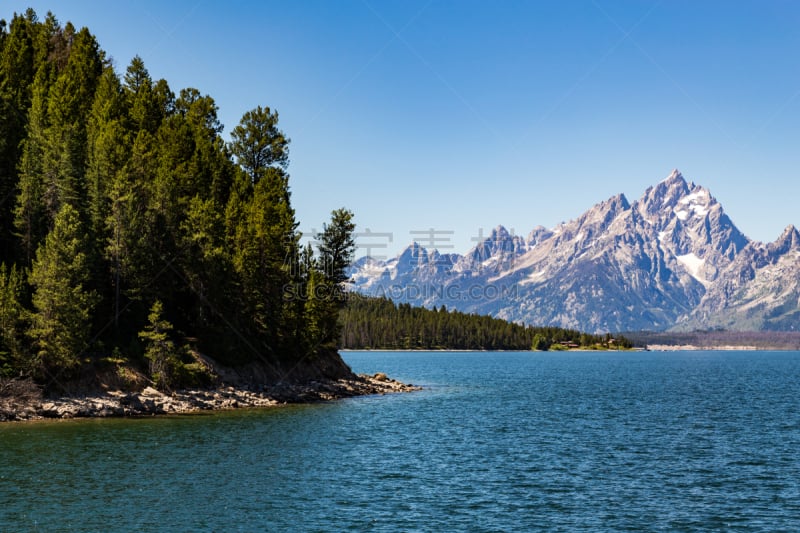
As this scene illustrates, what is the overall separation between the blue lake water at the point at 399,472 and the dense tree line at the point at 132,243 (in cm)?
1265

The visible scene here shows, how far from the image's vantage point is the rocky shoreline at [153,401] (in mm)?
64062

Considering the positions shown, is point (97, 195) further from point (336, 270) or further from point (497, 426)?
point (497, 426)

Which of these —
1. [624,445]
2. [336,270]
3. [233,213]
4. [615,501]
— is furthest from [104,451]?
[336,270]

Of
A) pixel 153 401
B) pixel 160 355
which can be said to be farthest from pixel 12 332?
pixel 153 401

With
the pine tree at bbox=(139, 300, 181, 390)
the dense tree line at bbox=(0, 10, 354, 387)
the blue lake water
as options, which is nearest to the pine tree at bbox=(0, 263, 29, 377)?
the dense tree line at bbox=(0, 10, 354, 387)

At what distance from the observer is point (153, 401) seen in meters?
71.3

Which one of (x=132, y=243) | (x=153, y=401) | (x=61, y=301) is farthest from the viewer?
(x=132, y=243)

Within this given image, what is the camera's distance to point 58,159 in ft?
261

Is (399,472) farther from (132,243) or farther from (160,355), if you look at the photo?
(132,243)

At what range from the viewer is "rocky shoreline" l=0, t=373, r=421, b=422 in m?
64.1

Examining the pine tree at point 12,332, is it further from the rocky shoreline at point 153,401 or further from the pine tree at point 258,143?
the pine tree at point 258,143

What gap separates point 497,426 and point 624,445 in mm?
14962

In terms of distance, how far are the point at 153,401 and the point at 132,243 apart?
18.9 meters

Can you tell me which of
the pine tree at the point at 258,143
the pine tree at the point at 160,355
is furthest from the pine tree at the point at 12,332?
the pine tree at the point at 258,143
